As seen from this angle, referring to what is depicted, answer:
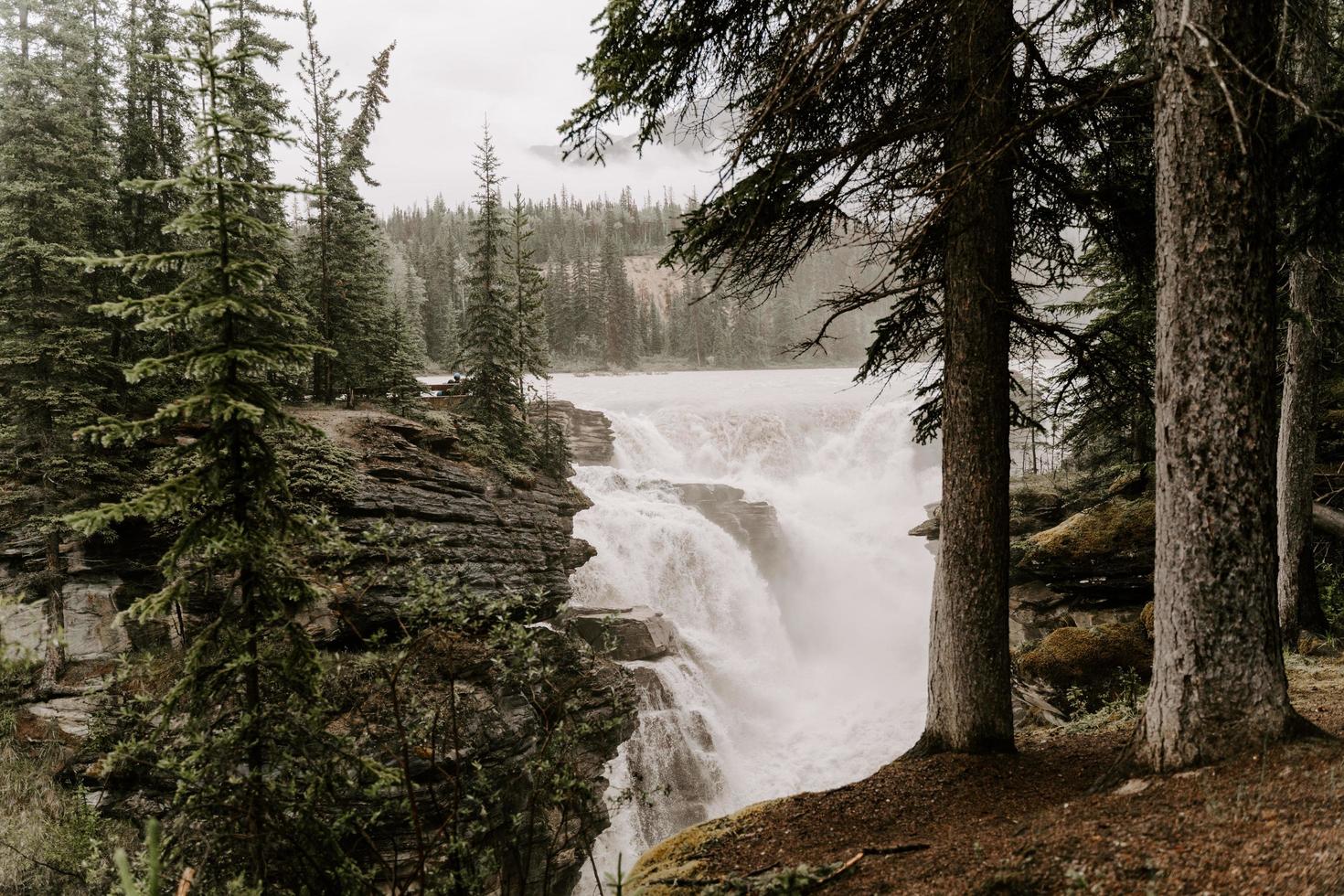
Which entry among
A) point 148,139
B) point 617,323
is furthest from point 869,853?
point 617,323

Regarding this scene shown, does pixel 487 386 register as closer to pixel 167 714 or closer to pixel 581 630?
pixel 581 630

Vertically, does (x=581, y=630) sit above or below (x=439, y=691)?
below

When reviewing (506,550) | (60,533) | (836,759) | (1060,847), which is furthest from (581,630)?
(1060,847)

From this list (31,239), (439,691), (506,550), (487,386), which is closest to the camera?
(439,691)

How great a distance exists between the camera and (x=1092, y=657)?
922cm

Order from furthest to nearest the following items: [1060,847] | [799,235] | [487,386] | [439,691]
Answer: [487,386] < [439,691] < [799,235] < [1060,847]

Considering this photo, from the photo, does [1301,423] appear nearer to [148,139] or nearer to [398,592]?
[398,592]

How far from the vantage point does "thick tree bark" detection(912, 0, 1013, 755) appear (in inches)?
195

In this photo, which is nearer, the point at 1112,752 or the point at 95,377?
the point at 1112,752

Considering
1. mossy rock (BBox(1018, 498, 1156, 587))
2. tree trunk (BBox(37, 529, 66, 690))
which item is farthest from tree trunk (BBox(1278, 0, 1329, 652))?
tree trunk (BBox(37, 529, 66, 690))

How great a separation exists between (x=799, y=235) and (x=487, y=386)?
58.8 feet

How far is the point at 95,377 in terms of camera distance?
14.5 meters

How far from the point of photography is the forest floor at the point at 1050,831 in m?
2.74

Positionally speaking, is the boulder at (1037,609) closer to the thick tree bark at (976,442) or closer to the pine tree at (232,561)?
the thick tree bark at (976,442)
